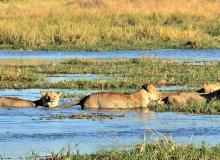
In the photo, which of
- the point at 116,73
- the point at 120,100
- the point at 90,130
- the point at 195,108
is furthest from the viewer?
the point at 116,73

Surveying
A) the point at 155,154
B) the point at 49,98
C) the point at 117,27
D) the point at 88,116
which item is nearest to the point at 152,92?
the point at 88,116

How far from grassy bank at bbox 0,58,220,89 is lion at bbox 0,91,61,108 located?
284 cm

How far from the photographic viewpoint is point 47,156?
1060 cm

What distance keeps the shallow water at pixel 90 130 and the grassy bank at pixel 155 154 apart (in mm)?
A: 651

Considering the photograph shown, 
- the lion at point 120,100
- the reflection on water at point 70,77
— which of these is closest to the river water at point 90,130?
the lion at point 120,100

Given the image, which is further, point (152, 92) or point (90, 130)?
point (152, 92)

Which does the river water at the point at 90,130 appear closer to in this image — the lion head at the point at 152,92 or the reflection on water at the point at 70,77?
the lion head at the point at 152,92

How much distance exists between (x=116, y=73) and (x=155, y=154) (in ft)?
40.6

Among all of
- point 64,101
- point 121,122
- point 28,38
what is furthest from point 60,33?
point 121,122

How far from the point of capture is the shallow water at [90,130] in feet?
39.2

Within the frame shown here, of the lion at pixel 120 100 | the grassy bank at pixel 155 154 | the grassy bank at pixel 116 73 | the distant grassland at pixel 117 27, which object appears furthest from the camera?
the distant grassland at pixel 117 27

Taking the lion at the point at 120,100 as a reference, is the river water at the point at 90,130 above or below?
below

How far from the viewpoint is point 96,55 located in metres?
29.3

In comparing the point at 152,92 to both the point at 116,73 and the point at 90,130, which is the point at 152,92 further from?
the point at 116,73
